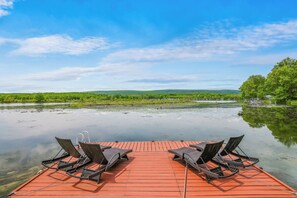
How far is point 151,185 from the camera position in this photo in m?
5.07

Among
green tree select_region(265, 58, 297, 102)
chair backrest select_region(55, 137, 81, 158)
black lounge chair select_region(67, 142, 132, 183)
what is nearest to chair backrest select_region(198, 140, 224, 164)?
black lounge chair select_region(67, 142, 132, 183)

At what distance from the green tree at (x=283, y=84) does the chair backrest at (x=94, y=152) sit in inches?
1593

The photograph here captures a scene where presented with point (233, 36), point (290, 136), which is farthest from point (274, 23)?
point (290, 136)

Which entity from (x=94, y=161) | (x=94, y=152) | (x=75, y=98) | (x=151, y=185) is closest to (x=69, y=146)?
(x=94, y=161)

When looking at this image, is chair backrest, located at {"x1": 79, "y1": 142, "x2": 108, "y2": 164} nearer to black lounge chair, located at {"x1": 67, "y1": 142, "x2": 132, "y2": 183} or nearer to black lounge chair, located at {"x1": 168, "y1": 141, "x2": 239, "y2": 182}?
black lounge chair, located at {"x1": 67, "y1": 142, "x2": 132, "y2": 183}

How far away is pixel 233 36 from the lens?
25.8 meters

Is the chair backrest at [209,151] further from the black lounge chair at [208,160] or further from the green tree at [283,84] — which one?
the green tree at [283,84]

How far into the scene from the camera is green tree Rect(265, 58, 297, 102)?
38.8 metres

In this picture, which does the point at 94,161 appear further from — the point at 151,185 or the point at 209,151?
the point at 209,151

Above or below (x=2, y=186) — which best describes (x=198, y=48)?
above

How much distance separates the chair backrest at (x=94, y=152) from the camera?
5.44 meters

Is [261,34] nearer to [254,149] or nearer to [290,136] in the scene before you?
[290,136]

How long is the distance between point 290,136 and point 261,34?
14.1 meters

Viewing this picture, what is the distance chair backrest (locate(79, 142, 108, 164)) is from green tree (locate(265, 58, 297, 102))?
40450 millimetres
